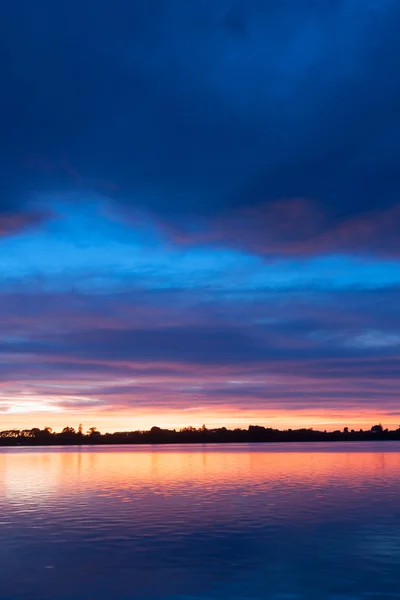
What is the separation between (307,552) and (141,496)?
25884 mm

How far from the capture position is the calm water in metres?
24.5

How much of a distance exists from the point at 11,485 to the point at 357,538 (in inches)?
1690

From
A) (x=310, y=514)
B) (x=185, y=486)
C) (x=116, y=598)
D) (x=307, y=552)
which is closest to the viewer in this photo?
(x=116, y=598)

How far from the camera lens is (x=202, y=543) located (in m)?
32.8

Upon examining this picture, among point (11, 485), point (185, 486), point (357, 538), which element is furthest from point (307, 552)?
point (11, 485)

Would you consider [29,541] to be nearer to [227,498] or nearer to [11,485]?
[227,498]

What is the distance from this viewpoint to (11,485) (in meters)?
66.6

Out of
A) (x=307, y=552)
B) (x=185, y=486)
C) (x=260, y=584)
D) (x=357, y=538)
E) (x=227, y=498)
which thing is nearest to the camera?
(x=260, y=584)

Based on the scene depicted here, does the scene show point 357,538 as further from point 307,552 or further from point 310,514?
point 310,514

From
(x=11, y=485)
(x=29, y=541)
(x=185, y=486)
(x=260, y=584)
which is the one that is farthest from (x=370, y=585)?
(x=11, y=485)

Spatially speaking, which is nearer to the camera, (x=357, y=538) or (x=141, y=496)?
(x=357, y=538)

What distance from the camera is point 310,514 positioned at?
42469 millimetres

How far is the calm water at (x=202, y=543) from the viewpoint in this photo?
80.3 feet

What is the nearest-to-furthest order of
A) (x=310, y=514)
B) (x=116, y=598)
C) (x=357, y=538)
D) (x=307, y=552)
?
(x=116, y=598), (x=307, y=552), (x=357, y=538), (x=310, y=514)
